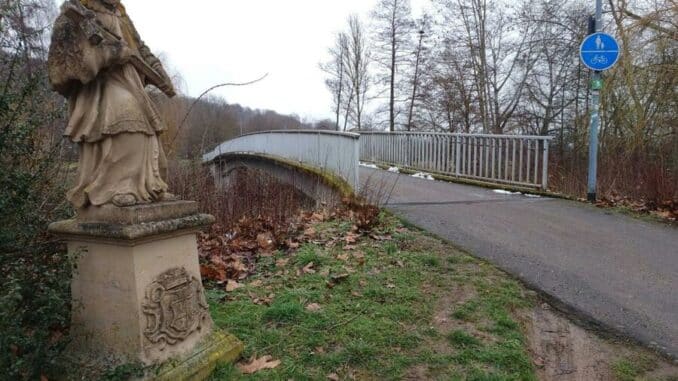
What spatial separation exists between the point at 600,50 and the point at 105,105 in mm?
8356

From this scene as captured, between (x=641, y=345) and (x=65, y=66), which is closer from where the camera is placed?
(x=65, y=66)

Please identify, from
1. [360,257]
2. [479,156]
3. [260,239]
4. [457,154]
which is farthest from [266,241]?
[457,154]

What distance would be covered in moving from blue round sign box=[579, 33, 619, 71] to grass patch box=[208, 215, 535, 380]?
17.3 ft

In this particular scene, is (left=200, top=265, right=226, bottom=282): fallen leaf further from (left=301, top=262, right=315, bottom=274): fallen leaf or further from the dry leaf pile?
(left=301, top=262, right=315, bottom=274): fallen leaf

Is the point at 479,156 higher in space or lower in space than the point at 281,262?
higher

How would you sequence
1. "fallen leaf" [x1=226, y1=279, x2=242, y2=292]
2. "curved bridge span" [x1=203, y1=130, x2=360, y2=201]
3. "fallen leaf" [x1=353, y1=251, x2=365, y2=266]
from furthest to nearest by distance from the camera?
1. "curved bridge span" [x1=203, y1=130, x2=360, y2=201]
2. "fallen leaf" [x1=353, y1=251, x2=365, y2=266]
3. "fallen leaf" [x1=226, y1=279, x2=242, y2=292]

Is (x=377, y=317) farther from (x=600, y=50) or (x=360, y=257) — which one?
(x=600, y=50)

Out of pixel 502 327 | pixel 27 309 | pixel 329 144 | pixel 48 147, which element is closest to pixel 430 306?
pixel 502 327

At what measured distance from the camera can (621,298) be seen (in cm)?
419

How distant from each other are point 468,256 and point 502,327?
1796 millimetres

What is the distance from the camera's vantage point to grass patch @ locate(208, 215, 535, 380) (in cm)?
311

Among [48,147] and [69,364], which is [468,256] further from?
[48,147]

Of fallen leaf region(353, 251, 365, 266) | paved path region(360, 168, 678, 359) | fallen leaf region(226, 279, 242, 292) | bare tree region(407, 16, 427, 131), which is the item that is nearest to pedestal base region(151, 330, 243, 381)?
fallen leaf region(226, 279, 242, 292)

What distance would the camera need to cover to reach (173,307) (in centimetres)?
284
